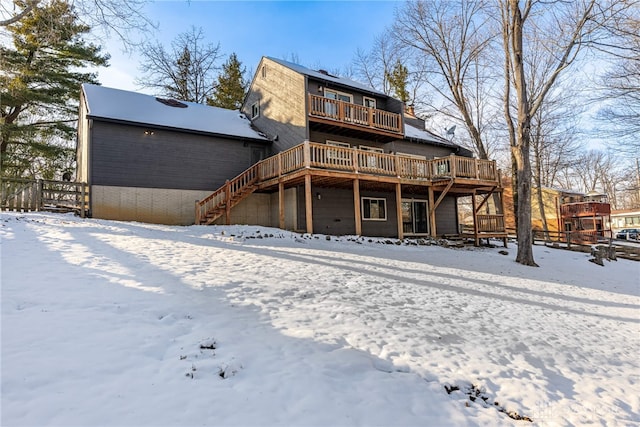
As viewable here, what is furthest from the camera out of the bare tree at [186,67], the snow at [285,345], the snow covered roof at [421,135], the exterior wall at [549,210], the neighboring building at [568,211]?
the exterior wall at [549,210]

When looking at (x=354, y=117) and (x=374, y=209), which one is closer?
(x=354, y=117)

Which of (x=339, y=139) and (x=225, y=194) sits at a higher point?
(x=339, y=139)

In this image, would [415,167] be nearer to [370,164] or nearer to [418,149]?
[370,164]

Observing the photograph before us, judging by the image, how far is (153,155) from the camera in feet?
46.1

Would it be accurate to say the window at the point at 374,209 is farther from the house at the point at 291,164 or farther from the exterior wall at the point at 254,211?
the exterior wall at the point at 254,211

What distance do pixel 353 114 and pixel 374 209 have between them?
467 cm

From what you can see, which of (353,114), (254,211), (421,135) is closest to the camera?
(353,114)

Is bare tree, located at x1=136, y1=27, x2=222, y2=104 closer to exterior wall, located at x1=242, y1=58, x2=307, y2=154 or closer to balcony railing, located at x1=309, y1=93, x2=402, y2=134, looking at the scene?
exterior wall, located at x1=242, y1=58, x2=307, y2=154

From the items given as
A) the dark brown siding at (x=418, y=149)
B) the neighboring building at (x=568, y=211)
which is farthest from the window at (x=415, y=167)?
the neighboring building at (x=568, y=211)

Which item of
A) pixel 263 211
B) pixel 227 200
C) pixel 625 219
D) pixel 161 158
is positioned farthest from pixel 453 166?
pixel 625 219

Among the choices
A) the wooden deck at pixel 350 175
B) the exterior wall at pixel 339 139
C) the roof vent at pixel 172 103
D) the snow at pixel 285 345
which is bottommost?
the snow at pixel 285 345

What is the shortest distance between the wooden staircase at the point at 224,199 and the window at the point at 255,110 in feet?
16.3

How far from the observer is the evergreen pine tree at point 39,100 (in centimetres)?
1756

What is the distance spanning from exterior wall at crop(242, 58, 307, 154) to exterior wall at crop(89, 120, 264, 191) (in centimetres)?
175
